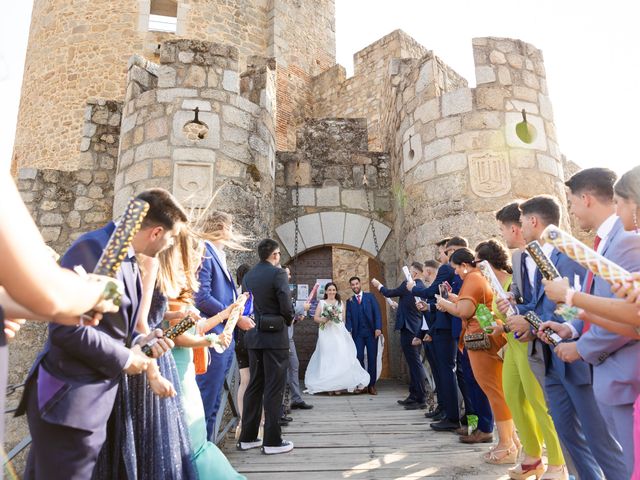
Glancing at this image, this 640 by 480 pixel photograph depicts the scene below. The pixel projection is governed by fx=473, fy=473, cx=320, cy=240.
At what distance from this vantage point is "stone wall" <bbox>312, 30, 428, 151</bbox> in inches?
478

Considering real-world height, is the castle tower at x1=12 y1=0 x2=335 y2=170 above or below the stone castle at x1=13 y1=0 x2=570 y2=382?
above

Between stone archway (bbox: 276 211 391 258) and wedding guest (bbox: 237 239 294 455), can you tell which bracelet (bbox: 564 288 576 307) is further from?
stone archway (bbox: 276 211 391 258)

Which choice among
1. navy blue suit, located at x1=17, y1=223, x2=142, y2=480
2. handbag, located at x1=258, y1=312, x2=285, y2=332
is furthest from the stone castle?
navy blue suit, located at x1=17, y1=223, x2=142, y2=480

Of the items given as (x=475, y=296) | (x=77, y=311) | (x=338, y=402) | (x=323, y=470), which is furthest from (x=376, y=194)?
(x=77, y=311)

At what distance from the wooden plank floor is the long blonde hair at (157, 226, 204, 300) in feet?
4.67

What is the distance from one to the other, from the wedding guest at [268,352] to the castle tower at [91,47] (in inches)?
335

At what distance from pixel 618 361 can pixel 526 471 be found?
1456 mm

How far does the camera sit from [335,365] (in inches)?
259

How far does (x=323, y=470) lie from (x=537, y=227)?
Answer: 2039 mm

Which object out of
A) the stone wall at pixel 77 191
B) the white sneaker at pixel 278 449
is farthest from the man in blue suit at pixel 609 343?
the stone wall at pixel 77 191

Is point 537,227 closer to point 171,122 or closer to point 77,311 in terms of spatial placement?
point 77,311

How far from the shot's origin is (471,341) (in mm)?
3281

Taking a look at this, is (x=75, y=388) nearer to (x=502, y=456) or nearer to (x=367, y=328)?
(x=502, y=456)

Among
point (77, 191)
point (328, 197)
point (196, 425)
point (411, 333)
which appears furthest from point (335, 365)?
point (196, 425)
